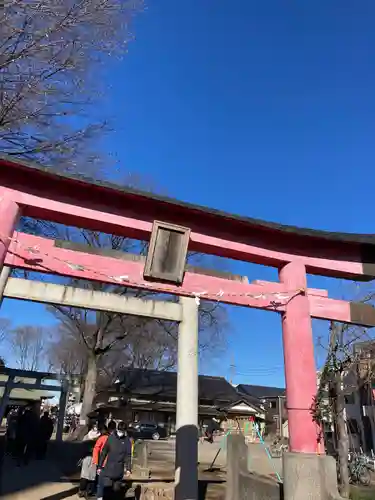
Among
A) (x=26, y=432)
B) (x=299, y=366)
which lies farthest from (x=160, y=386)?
(x=299, y=366)

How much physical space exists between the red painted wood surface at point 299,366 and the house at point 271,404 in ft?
68.2

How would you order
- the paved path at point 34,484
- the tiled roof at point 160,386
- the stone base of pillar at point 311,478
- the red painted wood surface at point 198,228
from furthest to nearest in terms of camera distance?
the tiled roof at point 160,386 → the paved path at point 34,484 → the red painted wood surface at point 198,228 → the stone base of pillar at point 311,478

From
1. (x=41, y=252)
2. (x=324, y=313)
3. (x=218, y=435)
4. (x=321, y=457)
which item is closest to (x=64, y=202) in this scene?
(x=41, y=252)

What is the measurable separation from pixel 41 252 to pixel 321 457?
4532 mm

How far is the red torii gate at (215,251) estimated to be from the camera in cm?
510

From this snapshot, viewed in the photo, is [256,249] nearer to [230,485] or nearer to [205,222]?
[205,222]

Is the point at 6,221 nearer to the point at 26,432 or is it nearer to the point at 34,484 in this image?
the point at 34,484

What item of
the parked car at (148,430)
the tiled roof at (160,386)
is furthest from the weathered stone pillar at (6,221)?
the parked car at (148,430)

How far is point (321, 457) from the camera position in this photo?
5102 millimetres

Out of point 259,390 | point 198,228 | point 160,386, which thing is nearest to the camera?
point 198,228

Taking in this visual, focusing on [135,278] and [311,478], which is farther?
[135,278]

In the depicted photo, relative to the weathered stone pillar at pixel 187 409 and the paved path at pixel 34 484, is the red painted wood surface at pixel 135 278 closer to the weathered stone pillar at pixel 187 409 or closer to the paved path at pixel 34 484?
the weathered stone pillar at pixel 187 409

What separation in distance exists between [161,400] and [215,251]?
2937 centimetres

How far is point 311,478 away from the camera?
499cm
